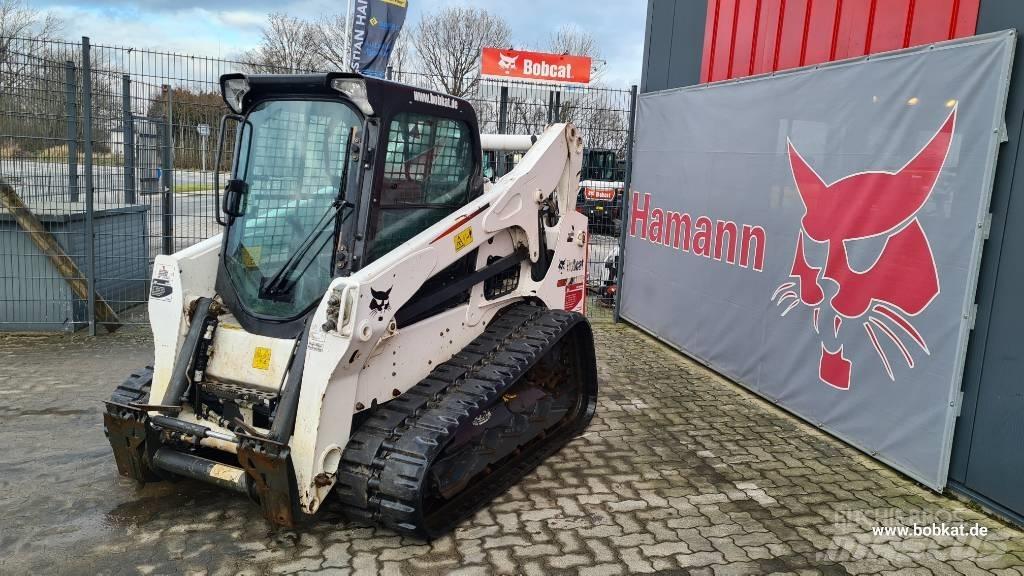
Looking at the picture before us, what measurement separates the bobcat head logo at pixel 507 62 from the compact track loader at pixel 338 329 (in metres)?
21.5

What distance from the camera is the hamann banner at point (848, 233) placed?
477cm

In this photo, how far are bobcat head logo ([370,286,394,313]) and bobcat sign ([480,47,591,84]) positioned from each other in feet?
73.9

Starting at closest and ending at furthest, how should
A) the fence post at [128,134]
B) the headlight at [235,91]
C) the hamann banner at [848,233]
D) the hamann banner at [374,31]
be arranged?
the headlight at [235,91] → the hamann banner at [848,233] → the fence post at [128,134] → the hamann banner at [374,31]

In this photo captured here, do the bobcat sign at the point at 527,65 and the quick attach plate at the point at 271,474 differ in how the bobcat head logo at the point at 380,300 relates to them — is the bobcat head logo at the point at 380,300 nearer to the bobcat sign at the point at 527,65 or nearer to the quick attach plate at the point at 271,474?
the quick attach plate at the point at 271,474

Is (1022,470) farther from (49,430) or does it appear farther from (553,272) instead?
(49,430)

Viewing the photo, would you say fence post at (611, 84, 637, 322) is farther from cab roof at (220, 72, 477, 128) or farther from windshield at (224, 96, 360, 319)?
windshield at (224, 96, 360, 319)

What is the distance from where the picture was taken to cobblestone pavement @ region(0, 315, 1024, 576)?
12.6 ft

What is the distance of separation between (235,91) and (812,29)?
4.69m

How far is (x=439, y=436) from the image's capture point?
3898 mm

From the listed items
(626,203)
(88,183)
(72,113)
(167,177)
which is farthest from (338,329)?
(626,203)

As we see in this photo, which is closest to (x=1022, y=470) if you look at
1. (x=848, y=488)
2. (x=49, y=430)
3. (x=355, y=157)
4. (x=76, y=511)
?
(x=848, y=488)

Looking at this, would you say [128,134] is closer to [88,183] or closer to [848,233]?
[88,183]

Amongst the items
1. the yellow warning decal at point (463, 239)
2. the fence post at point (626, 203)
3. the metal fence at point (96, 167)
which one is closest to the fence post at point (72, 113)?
the metal fence at point (96, 167)

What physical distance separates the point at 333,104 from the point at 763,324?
4.34 metres
